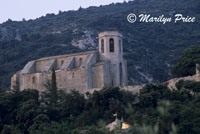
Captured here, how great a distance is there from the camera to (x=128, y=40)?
93.3 m

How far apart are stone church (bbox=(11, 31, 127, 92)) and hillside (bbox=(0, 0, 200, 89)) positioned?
23.4 meters

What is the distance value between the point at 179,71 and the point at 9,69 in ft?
134

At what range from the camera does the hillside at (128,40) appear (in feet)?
270

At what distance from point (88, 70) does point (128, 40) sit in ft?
150

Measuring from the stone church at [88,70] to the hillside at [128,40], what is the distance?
23.4m

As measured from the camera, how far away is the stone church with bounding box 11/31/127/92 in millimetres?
48062

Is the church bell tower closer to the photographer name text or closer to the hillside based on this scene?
the hillside

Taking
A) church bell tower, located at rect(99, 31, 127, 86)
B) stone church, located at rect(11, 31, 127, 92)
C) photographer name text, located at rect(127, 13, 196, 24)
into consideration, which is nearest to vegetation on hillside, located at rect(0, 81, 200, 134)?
stone church, located at rect(11, 31, 127, 92)

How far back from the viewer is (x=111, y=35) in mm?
49938

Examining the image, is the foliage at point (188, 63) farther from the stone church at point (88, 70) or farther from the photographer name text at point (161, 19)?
the photographer name text at point (161, 19)

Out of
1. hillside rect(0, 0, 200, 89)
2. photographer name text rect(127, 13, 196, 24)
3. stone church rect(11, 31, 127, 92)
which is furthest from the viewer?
photographer name text rect(127, 13, 196, 24)

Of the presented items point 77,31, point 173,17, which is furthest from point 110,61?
point 173,17

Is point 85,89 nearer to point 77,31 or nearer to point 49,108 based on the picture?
point 49,108

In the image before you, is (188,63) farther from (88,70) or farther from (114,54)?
(88,70)
